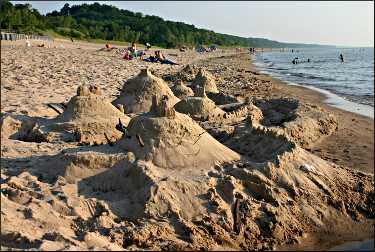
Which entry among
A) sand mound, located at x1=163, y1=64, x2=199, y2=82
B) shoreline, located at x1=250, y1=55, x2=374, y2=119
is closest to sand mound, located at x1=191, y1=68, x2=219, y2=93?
sand mound, located at x1=163, y1=64, x2=199, y2=82

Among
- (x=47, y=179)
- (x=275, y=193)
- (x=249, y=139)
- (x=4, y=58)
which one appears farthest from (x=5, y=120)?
(x=4, y=58)

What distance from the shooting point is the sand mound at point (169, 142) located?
5.97 meters

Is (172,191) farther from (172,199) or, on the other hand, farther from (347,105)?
(347,105)

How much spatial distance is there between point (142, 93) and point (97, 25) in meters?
70.2

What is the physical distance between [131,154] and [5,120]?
3.75 metres

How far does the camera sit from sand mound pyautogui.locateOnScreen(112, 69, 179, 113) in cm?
1070

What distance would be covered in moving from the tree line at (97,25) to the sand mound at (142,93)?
6988 millimetres

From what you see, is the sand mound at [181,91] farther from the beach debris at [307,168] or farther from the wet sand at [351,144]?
the beach debris at [307,168]

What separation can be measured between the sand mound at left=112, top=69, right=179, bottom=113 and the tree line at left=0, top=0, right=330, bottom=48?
275 inches

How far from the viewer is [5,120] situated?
335 inches

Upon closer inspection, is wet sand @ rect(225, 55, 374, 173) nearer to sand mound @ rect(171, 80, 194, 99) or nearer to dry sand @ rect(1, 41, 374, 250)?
dry sand @ rect(1, 41, 374, 250)

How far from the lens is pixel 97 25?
7762 centimetres

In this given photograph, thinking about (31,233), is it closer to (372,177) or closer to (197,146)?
(197,146)

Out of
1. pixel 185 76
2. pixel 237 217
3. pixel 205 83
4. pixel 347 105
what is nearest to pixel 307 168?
pixel 237 217
